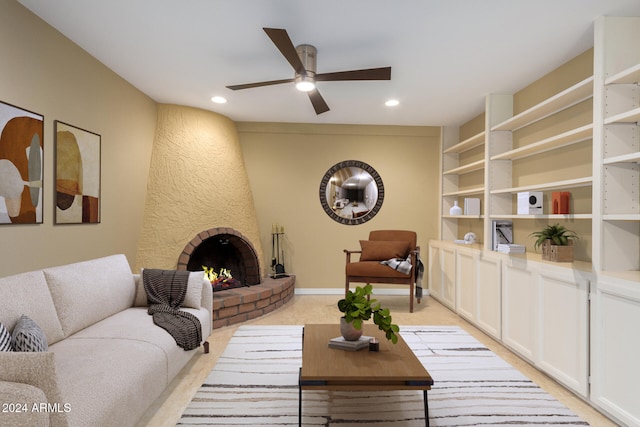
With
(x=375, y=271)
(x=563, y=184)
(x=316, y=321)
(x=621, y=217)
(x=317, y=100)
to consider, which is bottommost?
(x=316, y=321)

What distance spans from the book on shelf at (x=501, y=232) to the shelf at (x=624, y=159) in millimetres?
1583

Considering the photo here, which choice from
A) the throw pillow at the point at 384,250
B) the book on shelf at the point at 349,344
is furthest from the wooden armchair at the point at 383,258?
the book on shelf at the point at 349,344

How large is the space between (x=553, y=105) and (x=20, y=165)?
4061mm

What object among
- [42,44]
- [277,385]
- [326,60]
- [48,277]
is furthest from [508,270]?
[42,44]

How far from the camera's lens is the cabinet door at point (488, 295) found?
3459 mm

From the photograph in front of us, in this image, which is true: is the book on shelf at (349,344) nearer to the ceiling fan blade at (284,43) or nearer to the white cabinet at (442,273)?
the ceiling fan blade at (284,43)

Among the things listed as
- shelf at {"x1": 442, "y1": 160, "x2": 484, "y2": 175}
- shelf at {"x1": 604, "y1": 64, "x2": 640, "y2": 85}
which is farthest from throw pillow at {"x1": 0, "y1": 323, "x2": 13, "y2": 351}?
shelf at {"x1": 442, "y1": 160, "x2": 484, "y2": 175}

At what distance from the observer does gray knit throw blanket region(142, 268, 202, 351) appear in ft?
8.38

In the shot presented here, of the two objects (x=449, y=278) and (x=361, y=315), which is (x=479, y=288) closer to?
(x=449, y=278)

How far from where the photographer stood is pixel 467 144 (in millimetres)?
4883

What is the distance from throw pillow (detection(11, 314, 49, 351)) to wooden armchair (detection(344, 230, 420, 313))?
3209 mm

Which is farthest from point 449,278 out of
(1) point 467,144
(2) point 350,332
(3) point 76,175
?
(3) point 76,175

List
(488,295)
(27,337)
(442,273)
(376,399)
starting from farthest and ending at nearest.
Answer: (442,273)
(488,295)
(376,399)
(27,337)

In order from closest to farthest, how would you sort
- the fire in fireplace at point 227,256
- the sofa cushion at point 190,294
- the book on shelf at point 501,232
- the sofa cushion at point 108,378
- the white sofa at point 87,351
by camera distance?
the white sofa at point 87,351, the sofa cushion at point 108,378, the sofa cushion at point 190,294, the book on shelf at point 501,232, the fire in fireplace at point 227,256
